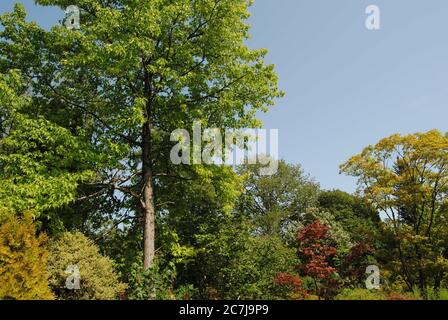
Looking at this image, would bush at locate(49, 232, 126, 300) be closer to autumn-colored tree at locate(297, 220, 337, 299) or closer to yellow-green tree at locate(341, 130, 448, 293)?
autumn-colored tree at locate(297, 220, 337, 299)

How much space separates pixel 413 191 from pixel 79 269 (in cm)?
1902

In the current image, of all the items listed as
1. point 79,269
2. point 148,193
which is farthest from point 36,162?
point 148,193

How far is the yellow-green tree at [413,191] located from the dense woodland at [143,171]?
0.09m

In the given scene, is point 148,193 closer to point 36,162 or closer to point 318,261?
point 36,162

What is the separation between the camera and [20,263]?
11.7 m

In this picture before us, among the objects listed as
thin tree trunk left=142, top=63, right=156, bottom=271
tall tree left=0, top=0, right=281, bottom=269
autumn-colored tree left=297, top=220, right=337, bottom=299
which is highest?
tall tree left=0, top=0, right=281, bottom=269

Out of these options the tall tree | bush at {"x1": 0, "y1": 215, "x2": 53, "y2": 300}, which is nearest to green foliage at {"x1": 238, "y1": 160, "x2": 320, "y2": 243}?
the tall tree

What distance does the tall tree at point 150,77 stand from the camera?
16031 millimetres

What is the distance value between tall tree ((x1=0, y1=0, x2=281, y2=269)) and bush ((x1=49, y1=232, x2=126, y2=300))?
78.8 inches

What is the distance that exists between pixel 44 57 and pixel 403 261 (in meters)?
21.5

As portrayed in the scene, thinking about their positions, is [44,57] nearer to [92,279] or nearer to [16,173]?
[16,173]

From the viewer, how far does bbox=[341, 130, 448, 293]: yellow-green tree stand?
23.3m

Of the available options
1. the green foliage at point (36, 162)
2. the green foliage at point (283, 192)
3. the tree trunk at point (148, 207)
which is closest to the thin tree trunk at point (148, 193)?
the tree trunk at point (148, 207)

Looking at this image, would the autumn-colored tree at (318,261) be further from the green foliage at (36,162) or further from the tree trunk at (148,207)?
the green foliage at (36,162)
